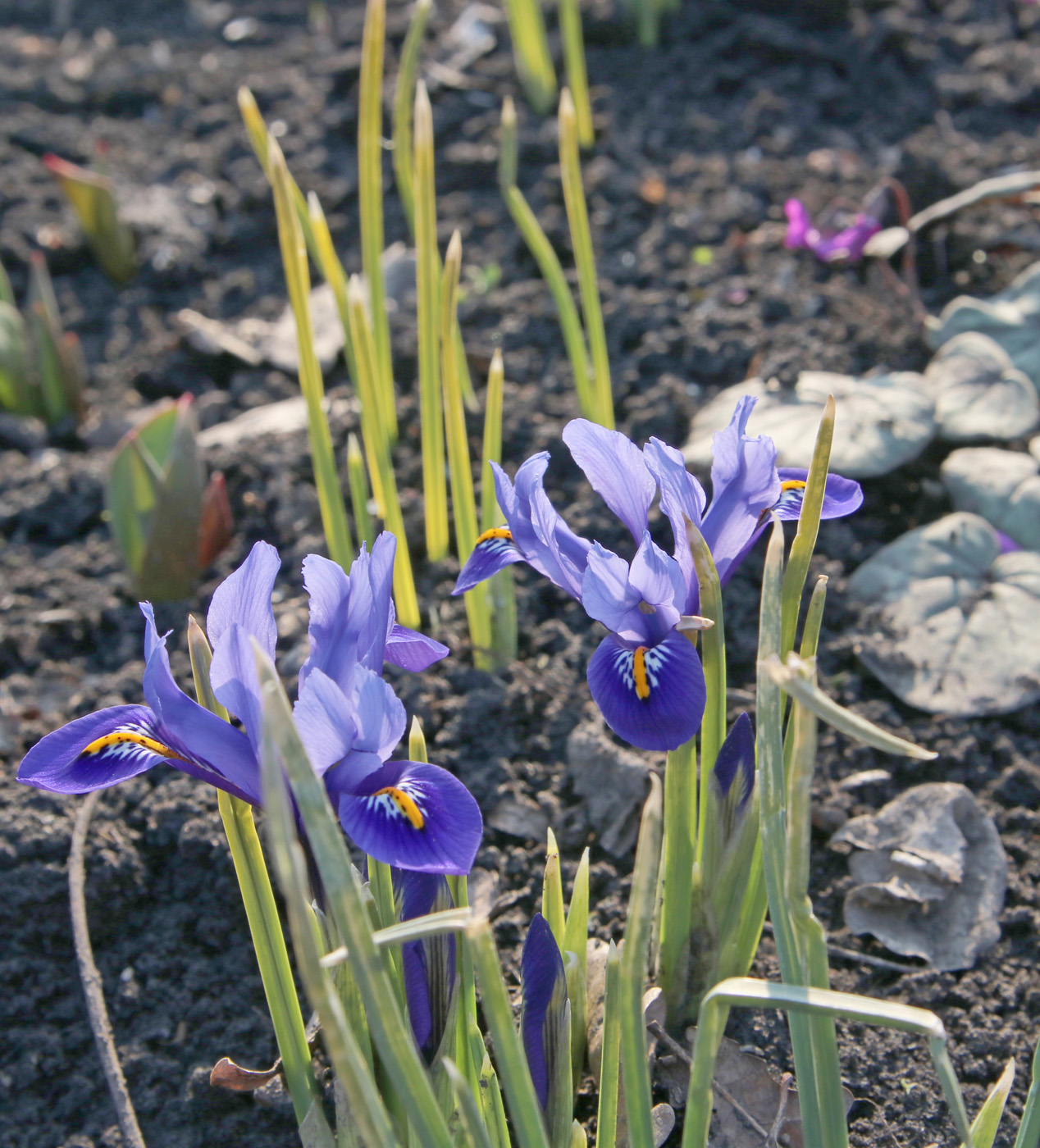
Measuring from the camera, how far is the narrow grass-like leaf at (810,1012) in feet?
2.61

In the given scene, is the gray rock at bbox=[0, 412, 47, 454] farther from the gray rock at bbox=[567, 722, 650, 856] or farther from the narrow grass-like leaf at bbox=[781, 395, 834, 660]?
the narrow grass-like leaf at bbox=[781, 395, 834, 660]

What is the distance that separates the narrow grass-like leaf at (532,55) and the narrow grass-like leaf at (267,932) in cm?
253

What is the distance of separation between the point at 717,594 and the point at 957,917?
820 millimetres

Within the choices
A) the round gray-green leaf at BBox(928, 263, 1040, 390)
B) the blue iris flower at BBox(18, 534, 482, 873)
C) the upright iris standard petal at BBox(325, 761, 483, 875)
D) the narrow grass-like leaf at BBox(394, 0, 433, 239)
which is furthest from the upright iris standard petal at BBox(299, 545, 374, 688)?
the round gray-green leaf at BBox(928, 263, 1040, 390)

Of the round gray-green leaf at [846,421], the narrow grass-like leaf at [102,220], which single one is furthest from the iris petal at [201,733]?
the narrow grass-like leaf at [102,220]

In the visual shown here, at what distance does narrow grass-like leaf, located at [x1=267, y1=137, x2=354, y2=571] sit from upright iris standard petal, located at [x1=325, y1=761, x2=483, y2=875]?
899 mm

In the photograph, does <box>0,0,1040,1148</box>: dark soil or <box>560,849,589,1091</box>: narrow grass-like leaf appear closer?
<box>560,849,589,1091</box>: narrow grass-like leaf

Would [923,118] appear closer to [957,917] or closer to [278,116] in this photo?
[278,116]

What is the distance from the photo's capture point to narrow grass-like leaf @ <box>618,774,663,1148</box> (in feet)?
2.67

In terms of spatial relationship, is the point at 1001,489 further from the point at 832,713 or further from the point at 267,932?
the point at 267,932

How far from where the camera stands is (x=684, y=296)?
266 cm

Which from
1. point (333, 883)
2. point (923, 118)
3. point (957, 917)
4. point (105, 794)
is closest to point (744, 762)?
point (333, 883)

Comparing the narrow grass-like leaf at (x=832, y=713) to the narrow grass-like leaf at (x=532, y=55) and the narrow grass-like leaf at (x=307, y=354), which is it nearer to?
the narrow grass-like leaf at (x=307, y=354)

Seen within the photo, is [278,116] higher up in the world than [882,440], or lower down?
higher up
